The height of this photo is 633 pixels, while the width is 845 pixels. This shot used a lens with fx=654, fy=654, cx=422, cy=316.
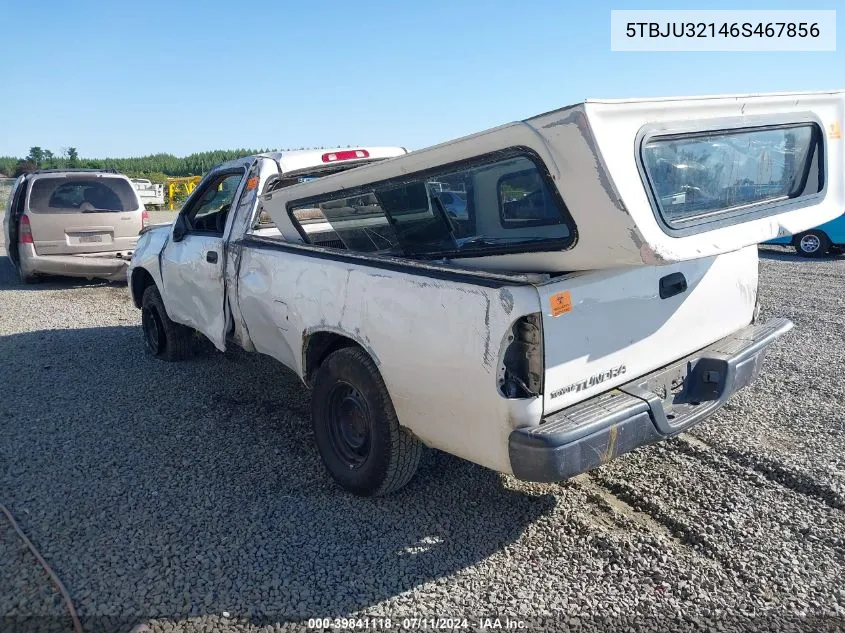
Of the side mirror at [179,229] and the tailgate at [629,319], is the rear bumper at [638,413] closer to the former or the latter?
the tailgate at [629,319]

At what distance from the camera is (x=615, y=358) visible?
3.00m

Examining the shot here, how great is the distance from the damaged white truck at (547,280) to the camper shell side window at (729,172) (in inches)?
0.4

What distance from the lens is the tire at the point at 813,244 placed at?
1297 cm

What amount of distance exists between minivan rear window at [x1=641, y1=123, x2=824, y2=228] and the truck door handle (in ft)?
1.30

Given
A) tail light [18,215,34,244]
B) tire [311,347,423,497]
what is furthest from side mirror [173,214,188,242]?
tail light [18,215,34,244]

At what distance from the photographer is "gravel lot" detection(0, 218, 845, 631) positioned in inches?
107

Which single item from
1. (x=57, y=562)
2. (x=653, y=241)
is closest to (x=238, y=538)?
(x=57, y=562)

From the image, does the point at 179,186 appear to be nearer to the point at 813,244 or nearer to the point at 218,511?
the point at 813,244

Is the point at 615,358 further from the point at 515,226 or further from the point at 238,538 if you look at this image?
the point at 238,538

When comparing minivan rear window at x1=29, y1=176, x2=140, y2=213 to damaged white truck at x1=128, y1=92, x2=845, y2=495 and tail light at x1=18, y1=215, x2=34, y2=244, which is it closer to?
tail light at x1=18, y1=215, x2=34, y2=244

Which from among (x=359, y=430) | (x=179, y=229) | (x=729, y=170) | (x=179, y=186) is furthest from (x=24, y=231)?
(x=179, y=186)

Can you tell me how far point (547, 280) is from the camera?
8.84 ft

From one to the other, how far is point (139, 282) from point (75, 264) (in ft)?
14.4

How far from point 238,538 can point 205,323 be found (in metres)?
2.27
